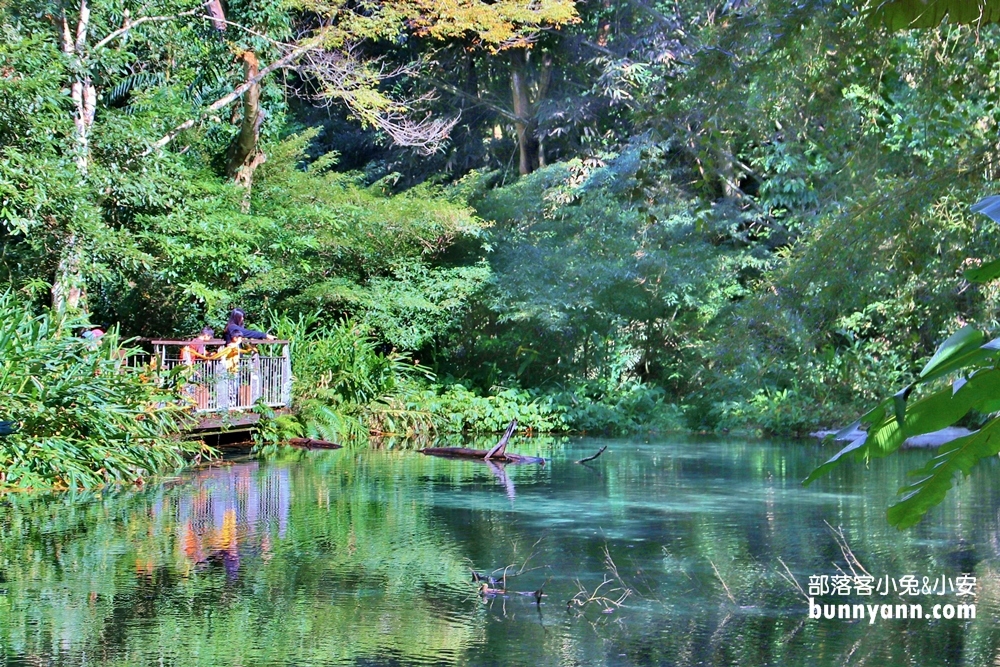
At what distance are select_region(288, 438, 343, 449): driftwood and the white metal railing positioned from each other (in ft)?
1.92

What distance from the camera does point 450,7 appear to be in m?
22.0

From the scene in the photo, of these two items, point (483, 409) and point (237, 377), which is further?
point (483, 409)

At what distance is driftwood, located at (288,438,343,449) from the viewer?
1642 centimetres

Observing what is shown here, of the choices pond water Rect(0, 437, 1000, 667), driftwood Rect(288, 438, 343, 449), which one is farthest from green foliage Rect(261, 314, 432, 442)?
pond water Rect(0, 437, 1000, 667)

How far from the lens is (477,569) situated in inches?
304

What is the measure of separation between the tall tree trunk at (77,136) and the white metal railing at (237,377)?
4.04 ft

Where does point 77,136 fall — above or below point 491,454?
above

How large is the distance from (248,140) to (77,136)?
5.71 meters

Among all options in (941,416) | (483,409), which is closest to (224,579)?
(941,416)

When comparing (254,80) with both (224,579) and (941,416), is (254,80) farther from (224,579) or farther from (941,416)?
(941,416)

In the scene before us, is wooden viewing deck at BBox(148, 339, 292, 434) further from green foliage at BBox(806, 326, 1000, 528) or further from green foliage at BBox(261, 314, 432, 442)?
green foliage at BBox(806, 326, 1000, 528)

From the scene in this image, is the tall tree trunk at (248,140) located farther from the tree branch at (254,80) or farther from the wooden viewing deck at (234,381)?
the wooden viewing deck at (234,381)

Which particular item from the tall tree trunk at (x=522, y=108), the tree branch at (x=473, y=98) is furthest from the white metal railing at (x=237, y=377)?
the tall tree trunk at (x=522, y=108)

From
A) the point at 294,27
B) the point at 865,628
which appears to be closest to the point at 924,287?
the point at 865,628
